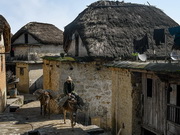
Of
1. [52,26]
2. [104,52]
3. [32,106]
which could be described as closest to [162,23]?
[104,52]

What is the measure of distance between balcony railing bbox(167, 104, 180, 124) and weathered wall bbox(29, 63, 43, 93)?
56.7 ft

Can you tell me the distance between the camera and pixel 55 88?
14.1 metres

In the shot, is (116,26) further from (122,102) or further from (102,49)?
(122,102)

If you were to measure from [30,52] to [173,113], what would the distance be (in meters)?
18.2

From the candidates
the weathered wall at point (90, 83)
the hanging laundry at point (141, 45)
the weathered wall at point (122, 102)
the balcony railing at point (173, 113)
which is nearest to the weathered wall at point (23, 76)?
the weathered wall at point (90, 83)

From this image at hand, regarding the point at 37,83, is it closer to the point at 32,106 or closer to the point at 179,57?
the point at 32,106

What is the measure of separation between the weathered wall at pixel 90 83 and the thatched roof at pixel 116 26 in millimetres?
1460

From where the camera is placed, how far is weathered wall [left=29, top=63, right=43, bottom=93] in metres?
22.2

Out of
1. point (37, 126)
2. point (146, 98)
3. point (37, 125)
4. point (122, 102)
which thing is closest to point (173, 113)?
point (146, 98)

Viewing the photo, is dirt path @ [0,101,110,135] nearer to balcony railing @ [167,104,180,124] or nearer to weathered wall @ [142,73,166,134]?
weathered wall @ [142,73,166,134]

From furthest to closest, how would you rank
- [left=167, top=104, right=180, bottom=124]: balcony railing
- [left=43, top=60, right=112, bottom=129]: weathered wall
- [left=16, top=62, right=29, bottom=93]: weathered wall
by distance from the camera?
[left=16, top=62, right=29, bottom=93]: weathered wall, [left=43, top=60, right=112, bottom=129]: weathered wall, [left=167, top=104, right=180, bottom=124]: balcony railing

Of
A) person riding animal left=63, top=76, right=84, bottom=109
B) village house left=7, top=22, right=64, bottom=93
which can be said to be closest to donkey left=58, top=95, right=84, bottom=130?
person riding animal left=63, top=76, right=84, bottom=109

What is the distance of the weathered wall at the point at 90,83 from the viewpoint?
1360 centimetres

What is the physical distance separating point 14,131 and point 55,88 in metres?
4.35
